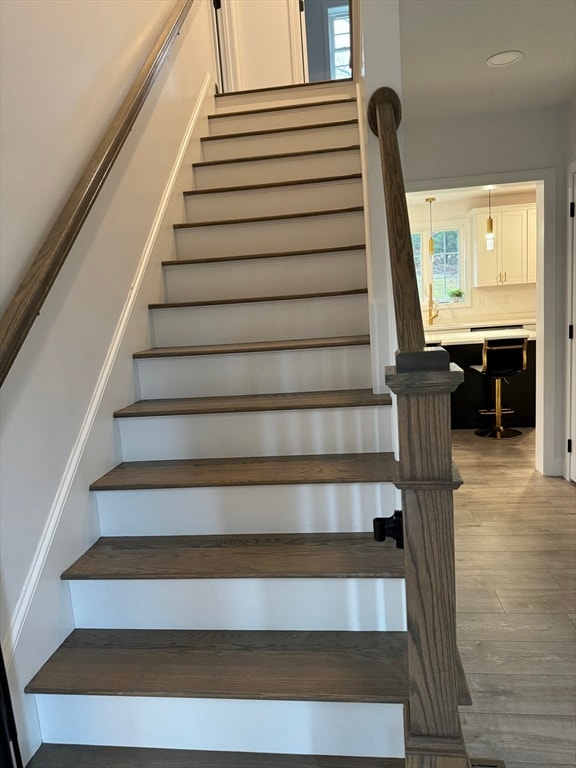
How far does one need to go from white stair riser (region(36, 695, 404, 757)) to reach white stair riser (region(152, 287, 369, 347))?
147cm

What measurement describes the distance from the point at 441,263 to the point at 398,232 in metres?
6.54

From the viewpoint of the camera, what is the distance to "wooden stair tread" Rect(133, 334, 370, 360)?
2.10 meters

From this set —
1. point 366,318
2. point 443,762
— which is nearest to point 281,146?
point 366,318

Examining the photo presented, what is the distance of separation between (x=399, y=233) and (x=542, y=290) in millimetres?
3137

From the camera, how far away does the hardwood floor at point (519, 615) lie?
5.59 feet

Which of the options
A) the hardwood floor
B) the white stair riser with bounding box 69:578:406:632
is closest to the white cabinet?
the hardwood floor

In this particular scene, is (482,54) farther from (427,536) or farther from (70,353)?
(427,536)

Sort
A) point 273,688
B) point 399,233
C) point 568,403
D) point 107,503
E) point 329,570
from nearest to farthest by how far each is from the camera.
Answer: point 399,233 < point 273,688 < point 329,570 < point 107,503 < point 568,403

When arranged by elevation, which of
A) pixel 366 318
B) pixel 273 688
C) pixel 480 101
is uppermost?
pixel 480 101

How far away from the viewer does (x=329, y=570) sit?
1467 millimetres

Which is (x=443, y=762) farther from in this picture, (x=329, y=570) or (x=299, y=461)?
(x=299, y=461)

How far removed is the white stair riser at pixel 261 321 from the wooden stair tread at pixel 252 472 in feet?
2.18

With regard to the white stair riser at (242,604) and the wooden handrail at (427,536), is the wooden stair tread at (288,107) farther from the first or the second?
the white stair riser at (242,604)

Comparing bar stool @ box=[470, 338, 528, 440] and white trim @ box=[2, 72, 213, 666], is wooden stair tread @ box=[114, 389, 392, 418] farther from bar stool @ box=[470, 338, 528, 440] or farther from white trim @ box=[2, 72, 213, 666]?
bar stool @ box=[470, 338, 528, 440]
